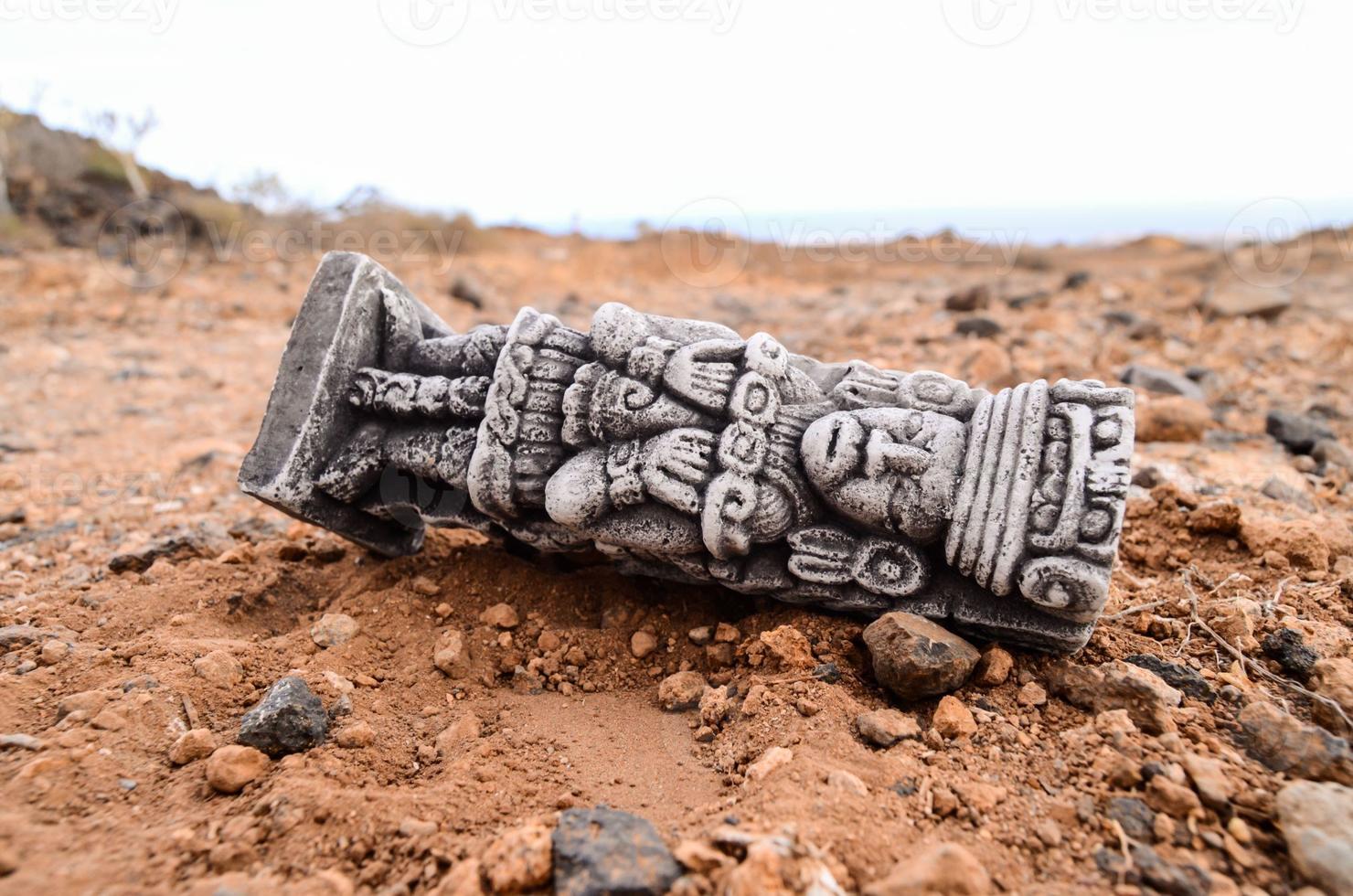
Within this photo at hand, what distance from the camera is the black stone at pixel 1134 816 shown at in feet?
5.99

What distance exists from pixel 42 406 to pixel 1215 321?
8.88 metres

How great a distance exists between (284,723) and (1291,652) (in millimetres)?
2715

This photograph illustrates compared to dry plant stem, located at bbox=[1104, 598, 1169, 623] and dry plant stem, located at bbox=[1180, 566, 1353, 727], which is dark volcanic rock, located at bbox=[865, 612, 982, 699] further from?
dry plant stem, located at bbox=[1180, 566, 1353, 727]

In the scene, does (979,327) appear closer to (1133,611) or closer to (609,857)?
(1133,611)

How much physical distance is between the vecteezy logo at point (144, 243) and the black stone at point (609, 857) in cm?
970

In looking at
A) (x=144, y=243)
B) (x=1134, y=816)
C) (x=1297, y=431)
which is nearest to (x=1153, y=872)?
(x=1134, y=816)

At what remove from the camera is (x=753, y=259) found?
48.2 ft

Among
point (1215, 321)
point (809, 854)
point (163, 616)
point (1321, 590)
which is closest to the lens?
point (809, 854)

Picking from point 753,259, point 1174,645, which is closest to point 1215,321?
point 1174,645

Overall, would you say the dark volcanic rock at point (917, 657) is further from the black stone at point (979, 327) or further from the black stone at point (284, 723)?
the black stone at point (979, 327)

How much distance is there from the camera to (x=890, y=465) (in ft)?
8.11

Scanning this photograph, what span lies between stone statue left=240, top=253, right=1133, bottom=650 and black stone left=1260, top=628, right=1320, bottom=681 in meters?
0.57

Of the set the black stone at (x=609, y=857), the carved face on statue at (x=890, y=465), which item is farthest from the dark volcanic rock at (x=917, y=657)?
the black stone at (x=609, y=857)

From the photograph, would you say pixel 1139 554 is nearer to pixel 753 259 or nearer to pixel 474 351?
pixel 474 351
